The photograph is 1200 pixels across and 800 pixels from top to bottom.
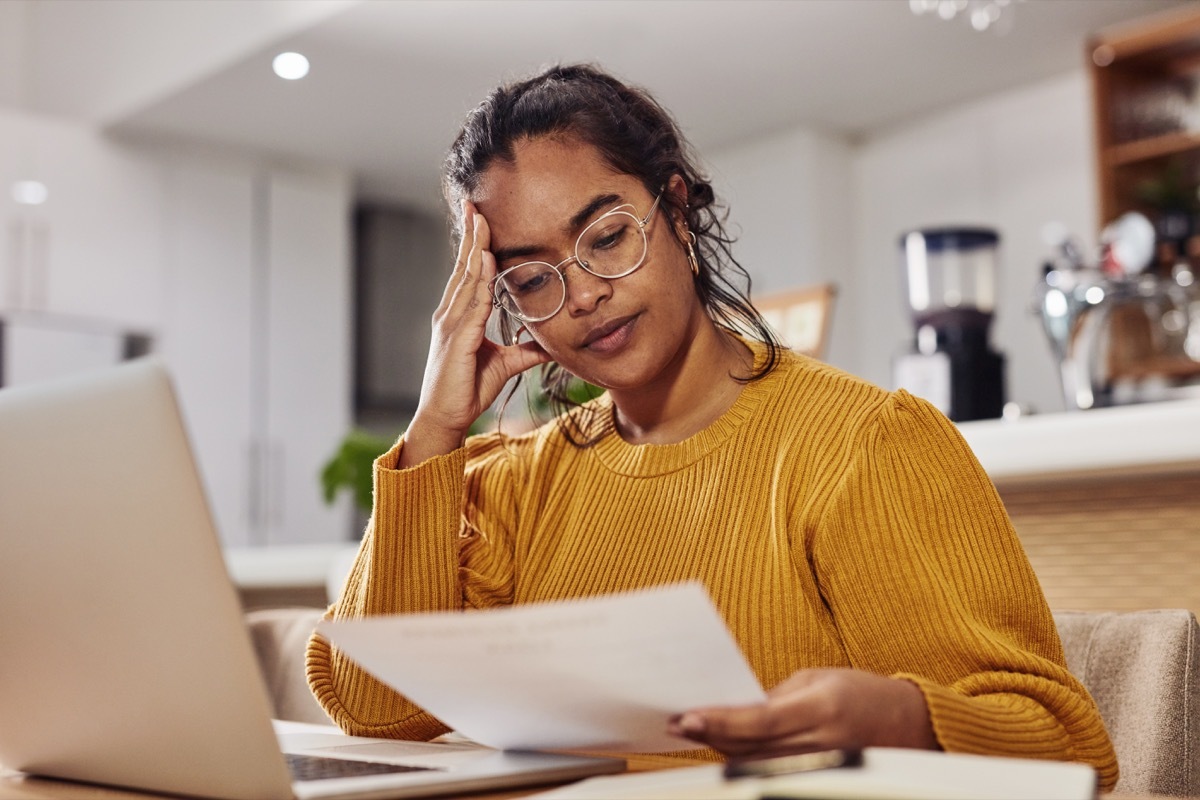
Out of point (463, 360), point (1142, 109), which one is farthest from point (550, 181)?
point (1142, 109)

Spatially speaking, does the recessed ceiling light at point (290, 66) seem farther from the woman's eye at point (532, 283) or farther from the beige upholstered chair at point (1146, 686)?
the beige upholstered chair at point (1146, 686)

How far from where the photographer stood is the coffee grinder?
1962 millimetres

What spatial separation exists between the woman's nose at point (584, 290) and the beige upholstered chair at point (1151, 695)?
0.50 meters

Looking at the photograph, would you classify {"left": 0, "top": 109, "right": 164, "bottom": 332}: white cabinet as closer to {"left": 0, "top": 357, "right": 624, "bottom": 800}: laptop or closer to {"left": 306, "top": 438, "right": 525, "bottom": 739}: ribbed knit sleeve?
{"left": 306, "top": 438, "right": 525, "bottom": 739}: ribbed knit sleeve

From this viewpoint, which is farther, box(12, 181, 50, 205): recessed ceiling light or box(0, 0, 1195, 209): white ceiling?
A: box(12, 181, 50, 205): recessed ceiling light

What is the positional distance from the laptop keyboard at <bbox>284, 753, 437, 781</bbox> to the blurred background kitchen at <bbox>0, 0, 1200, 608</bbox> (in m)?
1.77

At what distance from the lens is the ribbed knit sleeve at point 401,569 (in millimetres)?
1062

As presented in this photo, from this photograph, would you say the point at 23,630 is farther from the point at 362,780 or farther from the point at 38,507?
the point at 362,780

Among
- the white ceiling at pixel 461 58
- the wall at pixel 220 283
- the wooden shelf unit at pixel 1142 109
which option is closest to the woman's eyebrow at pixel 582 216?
the white ceiling at pixel 461 58

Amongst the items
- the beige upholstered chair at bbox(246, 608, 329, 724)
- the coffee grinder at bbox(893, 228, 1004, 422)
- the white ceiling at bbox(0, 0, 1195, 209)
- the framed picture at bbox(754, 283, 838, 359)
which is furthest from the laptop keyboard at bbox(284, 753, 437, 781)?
the white ceiling at bbox(0, 0, 1195, 209)

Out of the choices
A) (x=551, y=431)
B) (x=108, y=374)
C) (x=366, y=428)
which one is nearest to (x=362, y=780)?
(x=108, y=374)

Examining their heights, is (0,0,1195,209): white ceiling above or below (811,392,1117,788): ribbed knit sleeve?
above

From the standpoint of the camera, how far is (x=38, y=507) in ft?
2.33

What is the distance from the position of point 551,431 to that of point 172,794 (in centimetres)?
56
